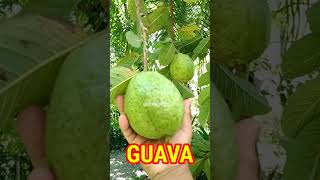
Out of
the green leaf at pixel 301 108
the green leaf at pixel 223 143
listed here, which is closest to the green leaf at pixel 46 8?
the green leaf at pixel 223 143

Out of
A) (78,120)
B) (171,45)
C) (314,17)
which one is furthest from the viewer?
(171,45)

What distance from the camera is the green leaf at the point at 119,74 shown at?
70 centimetres

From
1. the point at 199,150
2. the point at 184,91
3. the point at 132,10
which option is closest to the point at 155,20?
the point at 132,10

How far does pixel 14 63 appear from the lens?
0.56 meters

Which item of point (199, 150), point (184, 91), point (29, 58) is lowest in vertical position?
point (199, 150)

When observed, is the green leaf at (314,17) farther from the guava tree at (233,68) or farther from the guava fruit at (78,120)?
the guava fruit at (78,120)

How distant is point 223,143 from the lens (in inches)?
25.0

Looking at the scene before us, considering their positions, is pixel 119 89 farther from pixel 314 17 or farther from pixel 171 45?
pixel 314 17

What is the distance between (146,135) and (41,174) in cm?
17

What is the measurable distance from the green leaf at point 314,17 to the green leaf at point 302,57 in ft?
0.04

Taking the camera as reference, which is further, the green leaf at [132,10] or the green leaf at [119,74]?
the green leaf at [132,10]

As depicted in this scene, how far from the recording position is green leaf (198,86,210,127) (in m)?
0.80

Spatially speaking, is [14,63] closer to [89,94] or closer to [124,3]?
[89,94]

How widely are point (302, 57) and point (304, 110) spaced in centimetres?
8
